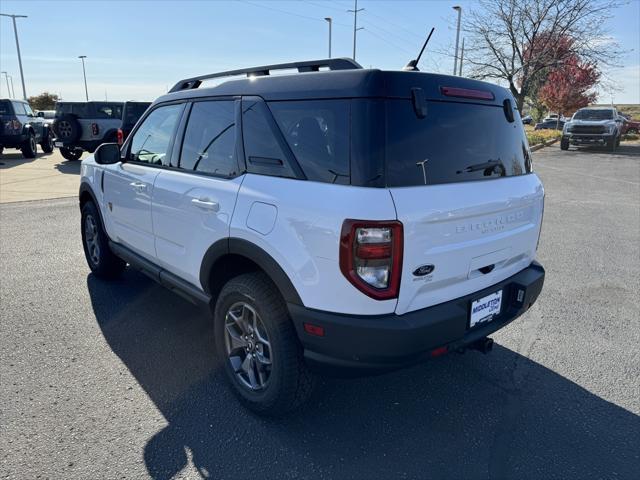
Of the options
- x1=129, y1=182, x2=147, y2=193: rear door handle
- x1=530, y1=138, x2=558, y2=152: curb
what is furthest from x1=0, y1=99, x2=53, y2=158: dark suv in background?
x1=530, y1=138, x2=558, y2=152: curb

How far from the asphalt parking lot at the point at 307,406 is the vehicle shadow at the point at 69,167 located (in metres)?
10.5

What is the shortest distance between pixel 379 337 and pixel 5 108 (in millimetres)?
17378

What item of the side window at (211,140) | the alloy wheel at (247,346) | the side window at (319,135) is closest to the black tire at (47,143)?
the side window at (211,140)

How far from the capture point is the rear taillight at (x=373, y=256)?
2.07 meters

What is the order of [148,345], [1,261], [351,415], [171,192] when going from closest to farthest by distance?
[351,415], [171,192], [148,345], [1,261]

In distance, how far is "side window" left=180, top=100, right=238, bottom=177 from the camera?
2.85 m

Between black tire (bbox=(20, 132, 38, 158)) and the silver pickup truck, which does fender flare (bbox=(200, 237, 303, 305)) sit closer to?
black tire (bbox=(20, 132, 38, 158))

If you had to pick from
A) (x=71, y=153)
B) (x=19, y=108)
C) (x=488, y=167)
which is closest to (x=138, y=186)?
(x=488, y=167)

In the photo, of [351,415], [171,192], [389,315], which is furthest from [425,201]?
[171,192]

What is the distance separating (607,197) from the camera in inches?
395

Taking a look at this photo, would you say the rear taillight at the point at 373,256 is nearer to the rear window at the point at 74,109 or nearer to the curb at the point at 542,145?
the rear window at the point at 74,109

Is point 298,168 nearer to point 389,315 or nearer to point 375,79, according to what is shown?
point 375,79

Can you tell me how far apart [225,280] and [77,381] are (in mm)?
1167

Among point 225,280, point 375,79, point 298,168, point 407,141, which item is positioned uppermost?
point 375,79
